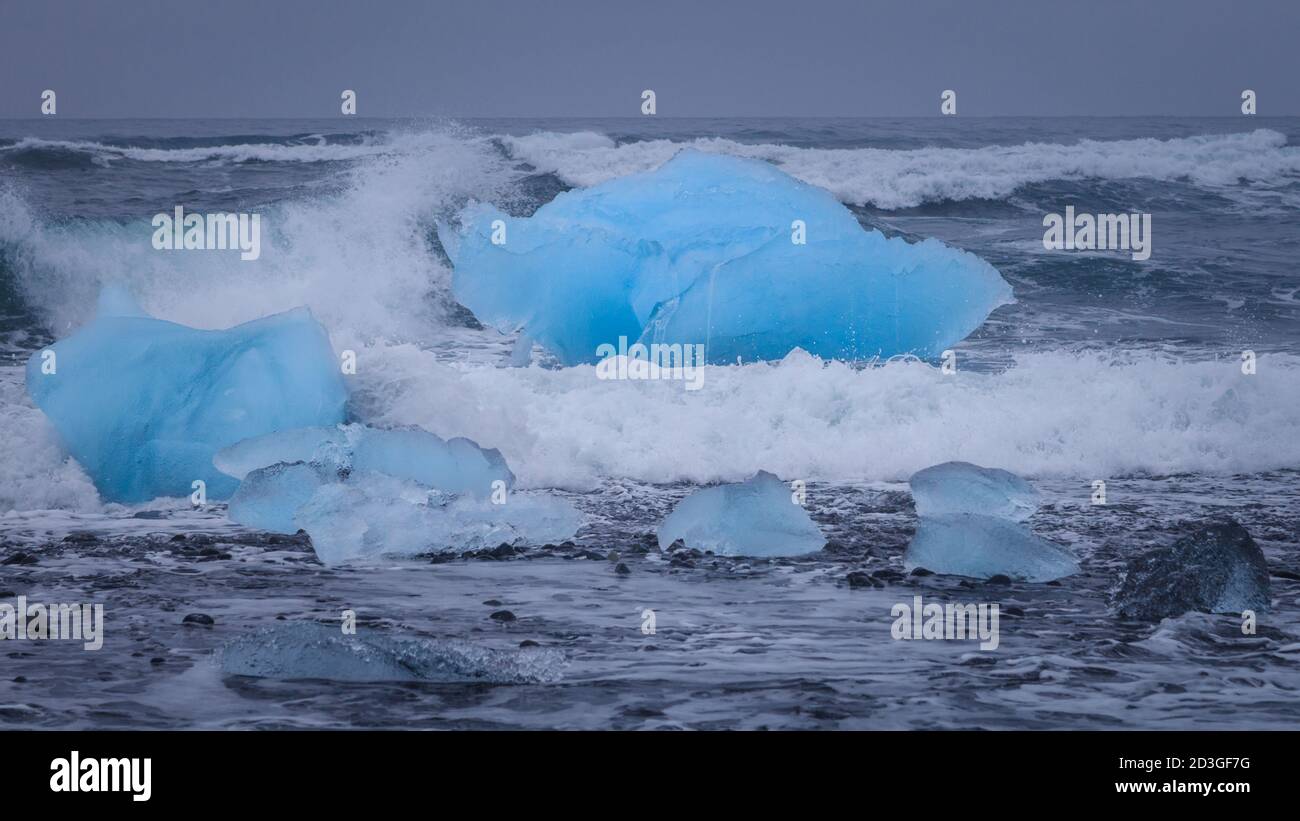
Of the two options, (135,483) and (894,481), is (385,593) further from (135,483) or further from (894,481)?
(894,481)

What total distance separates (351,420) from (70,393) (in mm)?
1714

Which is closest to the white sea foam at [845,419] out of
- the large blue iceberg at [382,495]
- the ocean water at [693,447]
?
the ocean water at [693,447]

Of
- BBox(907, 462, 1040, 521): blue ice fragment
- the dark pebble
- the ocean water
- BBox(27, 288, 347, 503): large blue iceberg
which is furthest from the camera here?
BBox(27, 288, 347, 503): large blue iceberg

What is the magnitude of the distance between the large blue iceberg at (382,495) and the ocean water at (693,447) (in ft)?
0.60

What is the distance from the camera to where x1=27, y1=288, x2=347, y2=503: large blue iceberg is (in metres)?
7.74

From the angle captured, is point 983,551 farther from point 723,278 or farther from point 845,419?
point 723,278

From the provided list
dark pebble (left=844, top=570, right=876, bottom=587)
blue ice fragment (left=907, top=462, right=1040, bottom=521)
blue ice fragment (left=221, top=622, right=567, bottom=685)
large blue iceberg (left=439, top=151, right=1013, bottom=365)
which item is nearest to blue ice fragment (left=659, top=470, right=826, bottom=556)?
dark pebble (left=844, top=570, right=876, bottom=587)

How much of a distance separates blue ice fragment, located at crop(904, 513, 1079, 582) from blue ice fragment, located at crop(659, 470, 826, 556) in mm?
580

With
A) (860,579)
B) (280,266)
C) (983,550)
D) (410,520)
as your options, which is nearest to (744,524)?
(860,579)

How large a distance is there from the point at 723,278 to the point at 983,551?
5.05m

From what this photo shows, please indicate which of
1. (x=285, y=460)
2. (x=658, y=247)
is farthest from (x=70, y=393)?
(x=658, y=247)

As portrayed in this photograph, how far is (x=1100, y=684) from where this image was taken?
4.45 meters

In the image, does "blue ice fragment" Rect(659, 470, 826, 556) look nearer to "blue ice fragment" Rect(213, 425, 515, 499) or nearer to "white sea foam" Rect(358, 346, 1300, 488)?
"blue ice fragment" Rect(213, 425, 515, 499)
